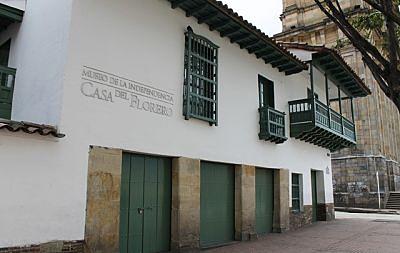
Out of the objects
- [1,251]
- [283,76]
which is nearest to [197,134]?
[1,251]

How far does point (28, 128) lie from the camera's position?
5.57 m

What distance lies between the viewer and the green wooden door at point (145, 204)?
24.7 ft

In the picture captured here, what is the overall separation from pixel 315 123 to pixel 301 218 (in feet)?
12.6

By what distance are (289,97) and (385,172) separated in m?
16.2

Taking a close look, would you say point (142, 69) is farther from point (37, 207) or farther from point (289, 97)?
point (289, 97)

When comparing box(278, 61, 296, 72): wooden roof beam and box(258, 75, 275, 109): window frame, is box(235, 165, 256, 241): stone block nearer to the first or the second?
box(258, 75, 275, 109): window frame

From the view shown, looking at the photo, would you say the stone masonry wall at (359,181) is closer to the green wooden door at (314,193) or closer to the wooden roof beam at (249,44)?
the green wooden door at (314,193)

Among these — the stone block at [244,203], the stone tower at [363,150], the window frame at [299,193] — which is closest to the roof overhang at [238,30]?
the stone block at [244,203]

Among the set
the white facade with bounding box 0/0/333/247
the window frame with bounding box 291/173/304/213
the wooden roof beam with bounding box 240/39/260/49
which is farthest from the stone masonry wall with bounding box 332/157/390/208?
the wooden roof beam with bounding box 240/39/260/49

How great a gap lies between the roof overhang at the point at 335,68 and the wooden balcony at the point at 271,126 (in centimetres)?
272

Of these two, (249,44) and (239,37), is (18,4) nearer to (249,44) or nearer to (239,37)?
(239,37)

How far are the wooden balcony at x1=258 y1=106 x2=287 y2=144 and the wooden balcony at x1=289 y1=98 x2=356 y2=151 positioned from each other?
0.96 metres

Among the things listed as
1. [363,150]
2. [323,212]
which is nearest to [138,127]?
[323,212]

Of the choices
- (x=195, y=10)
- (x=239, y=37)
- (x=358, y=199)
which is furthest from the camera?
(x=358, y=199)
